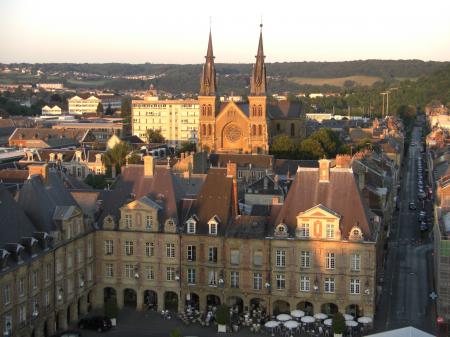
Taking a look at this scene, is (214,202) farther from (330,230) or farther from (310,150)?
(310,150)

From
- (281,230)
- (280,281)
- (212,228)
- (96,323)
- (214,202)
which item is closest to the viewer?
(96,323)

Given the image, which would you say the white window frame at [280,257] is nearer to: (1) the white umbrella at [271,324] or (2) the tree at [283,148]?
(1) the white umbrella at [271,324]

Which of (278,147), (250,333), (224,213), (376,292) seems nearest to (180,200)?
(224,213)

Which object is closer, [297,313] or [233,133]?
[297,313]

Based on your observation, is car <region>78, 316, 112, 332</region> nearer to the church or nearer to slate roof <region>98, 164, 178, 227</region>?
slate roof <region>98, 164, 178, 227</region>

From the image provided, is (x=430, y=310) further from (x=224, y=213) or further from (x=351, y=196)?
(x=224, y=213)

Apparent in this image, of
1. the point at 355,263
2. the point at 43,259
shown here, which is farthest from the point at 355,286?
the point at 43,259

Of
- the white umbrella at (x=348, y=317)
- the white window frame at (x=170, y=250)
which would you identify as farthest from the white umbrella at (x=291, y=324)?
the white window frame at (x=170, y=250)
